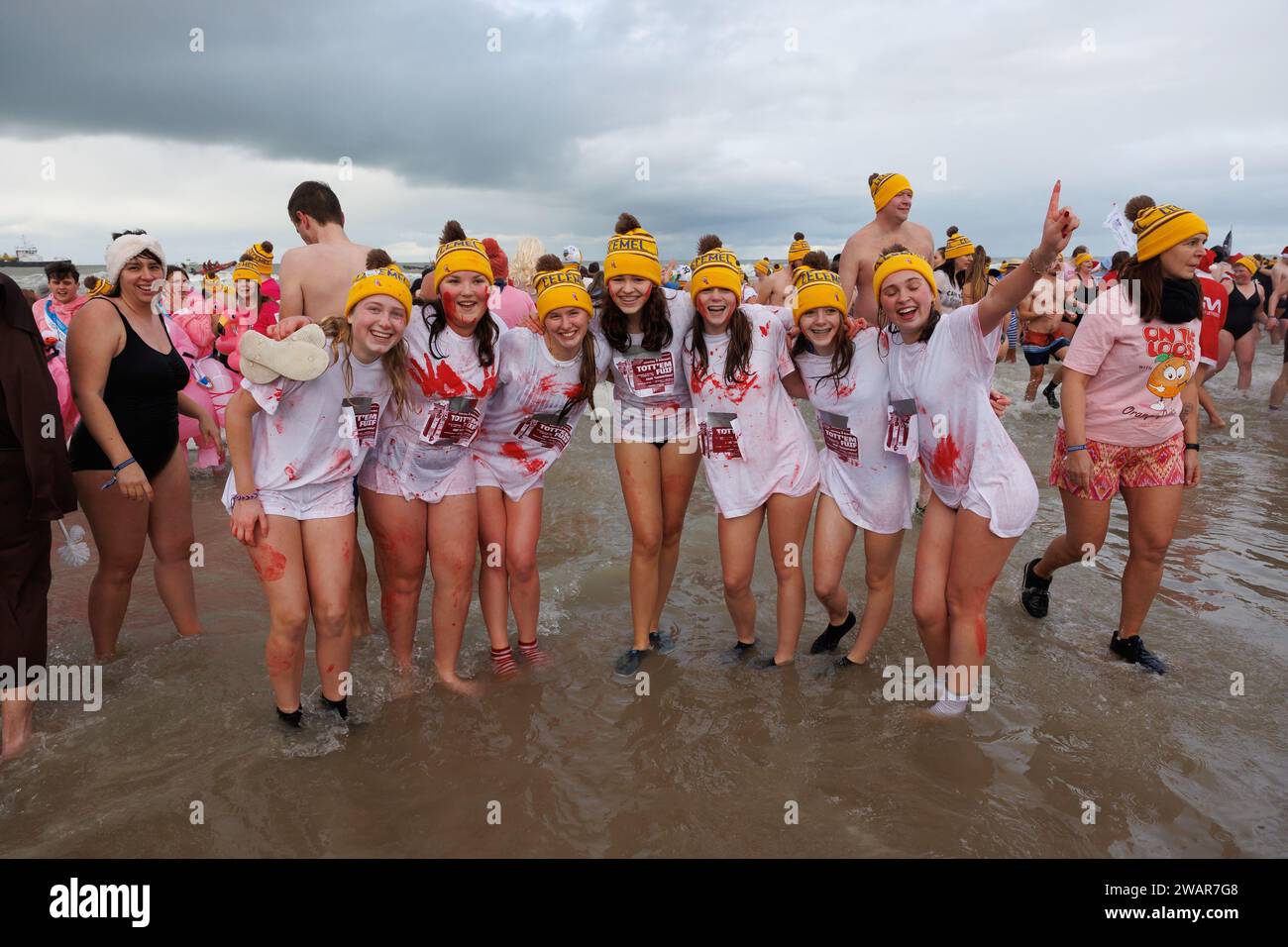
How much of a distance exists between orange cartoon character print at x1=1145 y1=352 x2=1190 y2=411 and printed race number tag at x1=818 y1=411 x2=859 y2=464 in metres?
1.47

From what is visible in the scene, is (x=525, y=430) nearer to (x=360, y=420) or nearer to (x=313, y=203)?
(x=360, y=420)

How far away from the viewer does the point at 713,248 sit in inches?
155

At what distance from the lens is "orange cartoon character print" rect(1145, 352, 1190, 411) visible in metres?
3.71

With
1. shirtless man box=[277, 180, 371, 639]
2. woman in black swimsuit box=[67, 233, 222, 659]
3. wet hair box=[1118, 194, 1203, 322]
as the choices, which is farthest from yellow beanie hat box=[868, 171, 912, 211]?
woman in black swimsuit box=[67, 233, 222, 659]

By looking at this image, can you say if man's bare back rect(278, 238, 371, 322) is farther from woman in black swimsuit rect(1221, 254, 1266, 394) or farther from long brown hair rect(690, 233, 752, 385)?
woman in black swimsuit rect(1221, 254, 1266, 394)

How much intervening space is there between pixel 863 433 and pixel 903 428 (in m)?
0.22

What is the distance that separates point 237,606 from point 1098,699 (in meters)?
4.97

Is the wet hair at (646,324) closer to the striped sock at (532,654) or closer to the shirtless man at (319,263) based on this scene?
the shirtless man at (319,263)

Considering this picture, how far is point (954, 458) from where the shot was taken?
334cm

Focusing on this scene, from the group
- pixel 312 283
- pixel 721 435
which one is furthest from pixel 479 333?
pixel 721 435


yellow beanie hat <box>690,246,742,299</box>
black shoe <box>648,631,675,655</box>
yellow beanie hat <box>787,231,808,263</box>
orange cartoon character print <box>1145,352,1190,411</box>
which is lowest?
black shoe <box>648,631,675,655</box>
